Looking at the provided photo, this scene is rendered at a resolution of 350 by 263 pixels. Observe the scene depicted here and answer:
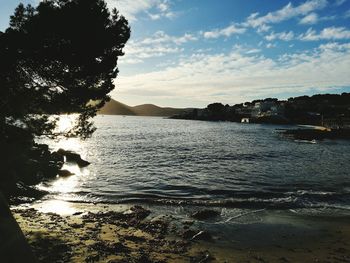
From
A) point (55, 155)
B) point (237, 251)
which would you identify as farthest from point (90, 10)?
point (55, 155)

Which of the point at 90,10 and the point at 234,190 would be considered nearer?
the point at 90,10

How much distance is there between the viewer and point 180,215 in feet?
59.3

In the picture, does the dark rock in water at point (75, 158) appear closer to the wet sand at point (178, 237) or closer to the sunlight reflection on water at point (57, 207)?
the sunlight reflection on water at point (57, 207)

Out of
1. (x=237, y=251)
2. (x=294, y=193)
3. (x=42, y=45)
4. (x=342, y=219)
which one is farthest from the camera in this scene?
(x=294, y=193)

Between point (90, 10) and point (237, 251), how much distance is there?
14979mm

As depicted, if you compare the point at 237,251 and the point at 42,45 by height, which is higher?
the point at 42,45

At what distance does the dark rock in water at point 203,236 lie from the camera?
534 inches

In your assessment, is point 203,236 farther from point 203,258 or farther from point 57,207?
point 57,207

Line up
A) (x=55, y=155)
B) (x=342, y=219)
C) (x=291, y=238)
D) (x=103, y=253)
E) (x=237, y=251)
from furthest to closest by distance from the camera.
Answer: (x=55, y=155) < (x=342, y=219) < (x=291, y=238) < (x=237, y=251) < (x=103, y=253)

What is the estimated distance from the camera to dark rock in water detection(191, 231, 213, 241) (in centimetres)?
1356

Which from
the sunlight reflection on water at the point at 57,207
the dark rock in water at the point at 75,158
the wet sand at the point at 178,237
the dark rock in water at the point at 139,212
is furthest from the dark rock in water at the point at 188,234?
the dark rock in water at the point at 75,158

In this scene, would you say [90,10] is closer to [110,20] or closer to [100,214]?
[110,20]

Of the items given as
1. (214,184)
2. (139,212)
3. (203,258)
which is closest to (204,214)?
(139,212)

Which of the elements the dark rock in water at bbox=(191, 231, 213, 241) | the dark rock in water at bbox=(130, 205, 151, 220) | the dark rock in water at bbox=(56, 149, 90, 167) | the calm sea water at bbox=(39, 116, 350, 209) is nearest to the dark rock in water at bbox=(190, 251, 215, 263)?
the dark rock in water at bbox=(191, 231, 213, 241)
